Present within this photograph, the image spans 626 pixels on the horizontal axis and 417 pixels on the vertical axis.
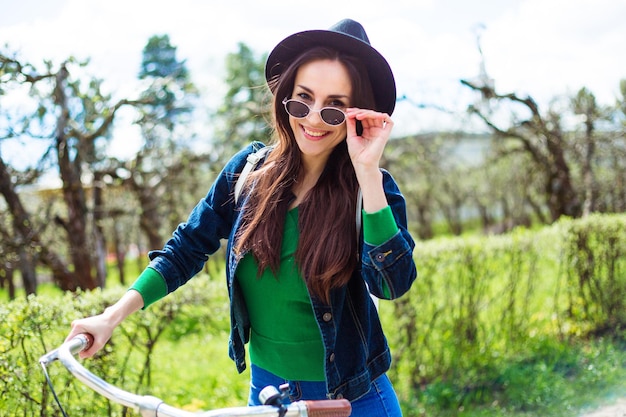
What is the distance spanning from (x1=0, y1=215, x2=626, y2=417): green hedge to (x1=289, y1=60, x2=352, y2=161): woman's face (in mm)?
1961

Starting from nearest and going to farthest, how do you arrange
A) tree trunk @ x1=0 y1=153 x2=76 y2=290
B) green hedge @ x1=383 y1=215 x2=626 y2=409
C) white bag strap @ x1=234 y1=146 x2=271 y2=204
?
white bag strap @ x1=234 y1=146 x2=271 y2=204, green hedge @ x1=383 y1=215 x2=626 y2=409, tree trunk @ x1=0 y1=153 x2=76 y2=290

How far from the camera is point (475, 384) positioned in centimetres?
480

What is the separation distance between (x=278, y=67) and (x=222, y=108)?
8694 mm

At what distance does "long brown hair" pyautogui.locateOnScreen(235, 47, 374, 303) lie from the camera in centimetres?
169

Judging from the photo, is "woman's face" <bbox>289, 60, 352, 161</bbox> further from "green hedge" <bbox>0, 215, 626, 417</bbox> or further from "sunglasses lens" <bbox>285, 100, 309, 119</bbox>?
"green hedge" <bbox>0, 215, 626, 417</bbox>

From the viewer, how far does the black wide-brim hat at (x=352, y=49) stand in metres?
1.81

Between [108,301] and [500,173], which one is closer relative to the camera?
[108,301]

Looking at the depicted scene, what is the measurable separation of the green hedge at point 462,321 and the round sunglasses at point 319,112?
77.0 inches

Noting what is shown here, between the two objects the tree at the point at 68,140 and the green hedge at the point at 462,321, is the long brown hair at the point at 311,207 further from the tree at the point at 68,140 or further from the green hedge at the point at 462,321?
the tree at the point at 68,140

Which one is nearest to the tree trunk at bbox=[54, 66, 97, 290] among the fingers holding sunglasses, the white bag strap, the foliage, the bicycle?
the foliage

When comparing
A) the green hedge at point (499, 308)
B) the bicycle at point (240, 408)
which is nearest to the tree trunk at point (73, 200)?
the green hedge at point (499, 308)

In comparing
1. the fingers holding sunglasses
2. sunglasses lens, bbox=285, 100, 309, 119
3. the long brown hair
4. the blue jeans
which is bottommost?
the blue jeans

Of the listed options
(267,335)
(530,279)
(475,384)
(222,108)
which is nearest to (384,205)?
(267,335)

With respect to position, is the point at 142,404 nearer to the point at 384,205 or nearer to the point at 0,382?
the point at 384,205
